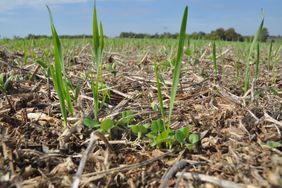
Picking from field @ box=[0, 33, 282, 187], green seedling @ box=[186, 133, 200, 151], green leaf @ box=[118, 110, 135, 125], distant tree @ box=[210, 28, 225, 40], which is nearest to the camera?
field @ box=[0, 33, 282, 187]

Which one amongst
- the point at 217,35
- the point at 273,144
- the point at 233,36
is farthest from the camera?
the point at 233,36

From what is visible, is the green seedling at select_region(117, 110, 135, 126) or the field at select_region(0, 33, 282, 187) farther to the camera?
the green seedling at select_region(117, 110, 135, 126)

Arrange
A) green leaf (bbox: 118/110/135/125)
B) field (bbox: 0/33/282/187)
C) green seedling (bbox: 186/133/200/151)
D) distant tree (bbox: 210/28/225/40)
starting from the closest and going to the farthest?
field (bbox: 0/33/282/187) < green seedling (bbox: 186/133/200/151) < green leaf (bbox: 118/110/135/125) < distant tree (bbox: 210/28/225/40)

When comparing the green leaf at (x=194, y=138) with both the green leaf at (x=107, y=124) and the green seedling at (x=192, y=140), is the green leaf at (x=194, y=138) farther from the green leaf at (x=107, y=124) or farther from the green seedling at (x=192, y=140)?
the green leaf at (x=107, y=124)

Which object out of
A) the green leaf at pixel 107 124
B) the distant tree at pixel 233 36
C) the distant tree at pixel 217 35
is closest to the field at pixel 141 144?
the green leaf at pixel 107 124

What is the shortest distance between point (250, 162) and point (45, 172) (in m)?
0.53

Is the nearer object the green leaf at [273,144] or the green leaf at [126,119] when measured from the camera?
the green leaf at [273,144]

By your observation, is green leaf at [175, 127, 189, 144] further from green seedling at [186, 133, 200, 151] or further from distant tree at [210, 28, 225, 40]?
distant tree at [210, 28, 225, 40]

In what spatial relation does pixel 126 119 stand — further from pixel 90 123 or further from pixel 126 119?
pixel 90 123

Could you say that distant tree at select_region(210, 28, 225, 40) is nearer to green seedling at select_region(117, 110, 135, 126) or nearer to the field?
the field

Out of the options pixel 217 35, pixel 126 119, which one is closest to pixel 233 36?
pixel 217 35

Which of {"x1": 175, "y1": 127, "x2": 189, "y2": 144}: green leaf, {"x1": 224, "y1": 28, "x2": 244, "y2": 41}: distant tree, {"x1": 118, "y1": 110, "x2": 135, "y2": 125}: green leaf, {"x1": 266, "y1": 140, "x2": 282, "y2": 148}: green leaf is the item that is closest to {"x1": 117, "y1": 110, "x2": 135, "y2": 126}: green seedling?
{"x1": 118, "y1": 110, "x2": 135, "y2": 125}: green leaf

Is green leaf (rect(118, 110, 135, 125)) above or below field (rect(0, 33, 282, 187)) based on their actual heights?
above

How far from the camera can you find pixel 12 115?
109 centimetres
